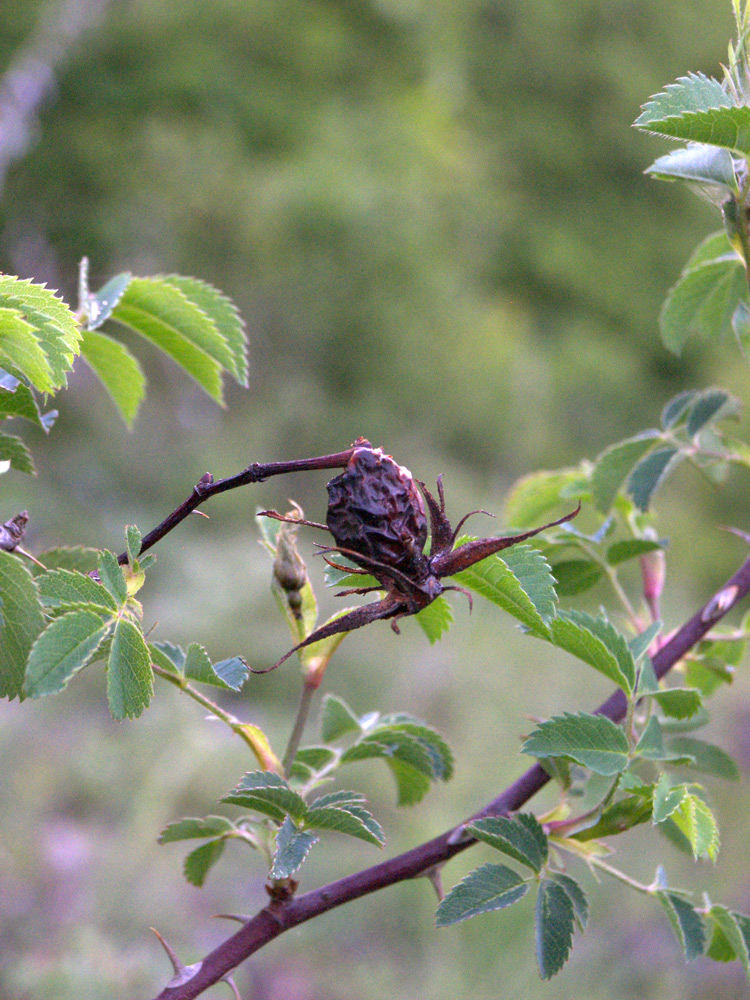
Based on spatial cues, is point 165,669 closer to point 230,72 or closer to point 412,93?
point 230,72

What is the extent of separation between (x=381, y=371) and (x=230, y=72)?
1721 millimetres

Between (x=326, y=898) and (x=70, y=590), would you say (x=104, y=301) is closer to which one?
(x=70, y=590)

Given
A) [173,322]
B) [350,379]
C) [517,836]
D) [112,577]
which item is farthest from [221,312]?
[350,379]

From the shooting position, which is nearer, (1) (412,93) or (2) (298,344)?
(2) (298,344)

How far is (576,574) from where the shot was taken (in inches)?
19.7

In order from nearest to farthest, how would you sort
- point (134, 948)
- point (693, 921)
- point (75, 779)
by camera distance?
point (693, 921) → point (134, 948) → point (75, 779)

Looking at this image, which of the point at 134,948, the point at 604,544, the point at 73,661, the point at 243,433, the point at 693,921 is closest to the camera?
the point at 73,661

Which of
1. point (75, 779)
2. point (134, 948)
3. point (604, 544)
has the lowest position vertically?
point (75, 779)

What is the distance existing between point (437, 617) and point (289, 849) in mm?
105

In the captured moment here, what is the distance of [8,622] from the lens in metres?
0.30

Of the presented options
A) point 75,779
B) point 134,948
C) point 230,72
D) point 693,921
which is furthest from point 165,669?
point 230,72

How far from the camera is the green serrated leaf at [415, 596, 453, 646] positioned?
353 millimetres

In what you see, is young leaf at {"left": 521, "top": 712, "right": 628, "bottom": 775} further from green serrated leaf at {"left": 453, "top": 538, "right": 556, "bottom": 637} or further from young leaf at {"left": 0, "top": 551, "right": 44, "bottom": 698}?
young leaf at {"left": 0, "top": 551, "right": 44, "bottom": 698}

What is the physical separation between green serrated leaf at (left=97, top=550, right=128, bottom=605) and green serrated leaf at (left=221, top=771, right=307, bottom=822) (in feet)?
0.26
